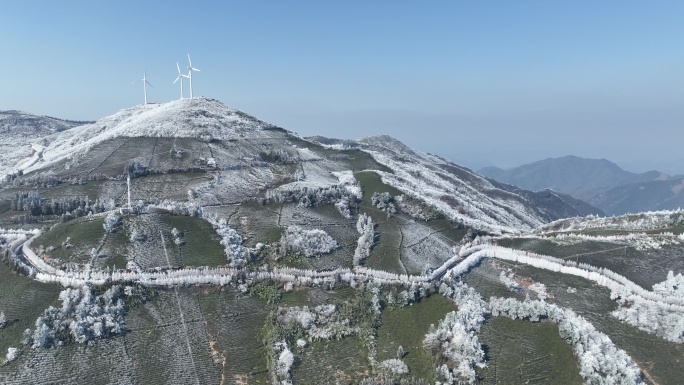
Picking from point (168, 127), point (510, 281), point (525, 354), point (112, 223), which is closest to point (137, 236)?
point (112, 223)

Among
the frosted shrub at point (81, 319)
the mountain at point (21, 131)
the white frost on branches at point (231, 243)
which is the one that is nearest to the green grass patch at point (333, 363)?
the white frost on branches at point (231, 243)

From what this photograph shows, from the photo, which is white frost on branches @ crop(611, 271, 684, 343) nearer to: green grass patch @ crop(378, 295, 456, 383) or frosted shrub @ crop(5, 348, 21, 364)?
green grass patch @ crop(378, 295, 456, 383)

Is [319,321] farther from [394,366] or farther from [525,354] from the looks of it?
[525,354]

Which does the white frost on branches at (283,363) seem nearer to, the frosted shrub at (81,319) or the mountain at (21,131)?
the frosted shrub at (81,319)

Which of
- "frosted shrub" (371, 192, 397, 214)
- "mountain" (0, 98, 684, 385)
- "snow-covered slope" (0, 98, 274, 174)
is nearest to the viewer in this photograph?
"mountain" (0, 98, 684, 385)

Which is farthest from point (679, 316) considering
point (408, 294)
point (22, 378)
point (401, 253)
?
point (22, 378)

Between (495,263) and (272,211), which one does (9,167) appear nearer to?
(272,211)

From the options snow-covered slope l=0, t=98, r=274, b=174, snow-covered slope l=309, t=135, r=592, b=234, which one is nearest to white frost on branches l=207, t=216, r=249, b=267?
snow-covered slope l=309, t=135, r=592, b=234
